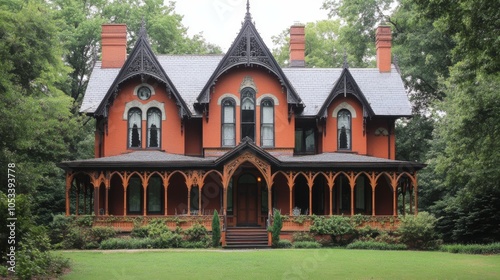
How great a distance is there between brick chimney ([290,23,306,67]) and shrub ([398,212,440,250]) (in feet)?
44.2

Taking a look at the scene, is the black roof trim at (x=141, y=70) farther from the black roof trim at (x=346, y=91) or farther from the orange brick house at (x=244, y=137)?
the black roof trim at (x=346, y=91)

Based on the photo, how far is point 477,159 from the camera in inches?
1270

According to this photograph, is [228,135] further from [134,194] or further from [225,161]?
[134,194]

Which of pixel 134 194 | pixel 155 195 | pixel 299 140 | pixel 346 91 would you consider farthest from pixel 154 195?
pixel 346 91

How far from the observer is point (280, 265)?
22.7 metres

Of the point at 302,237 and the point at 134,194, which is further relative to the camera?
the point at 134,194

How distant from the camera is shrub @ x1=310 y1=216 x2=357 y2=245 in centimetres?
3247

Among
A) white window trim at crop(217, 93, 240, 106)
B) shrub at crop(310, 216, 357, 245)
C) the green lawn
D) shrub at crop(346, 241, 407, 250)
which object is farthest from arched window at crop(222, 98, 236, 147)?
the green lawn

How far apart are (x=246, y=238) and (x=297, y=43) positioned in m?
14.3

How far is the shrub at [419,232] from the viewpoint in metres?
31.7

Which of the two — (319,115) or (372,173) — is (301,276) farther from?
(319,115)

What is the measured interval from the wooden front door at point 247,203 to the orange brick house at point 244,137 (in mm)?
49

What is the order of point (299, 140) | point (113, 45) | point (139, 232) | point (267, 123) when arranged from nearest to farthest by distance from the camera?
point (139, 232) < point (267, 123) < point (299, 140) < point (113, 45)

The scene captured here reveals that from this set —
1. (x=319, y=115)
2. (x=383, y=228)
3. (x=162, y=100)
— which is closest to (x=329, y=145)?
(x=319, y=115)
